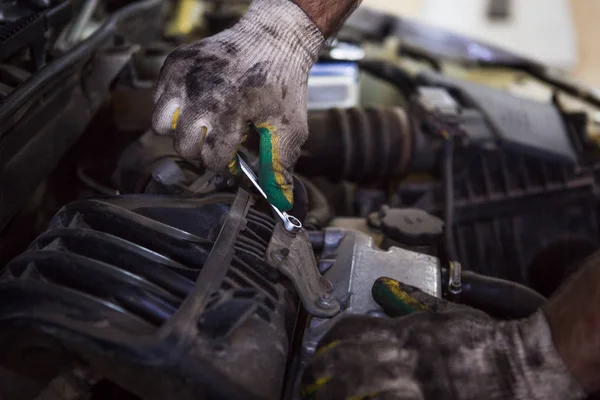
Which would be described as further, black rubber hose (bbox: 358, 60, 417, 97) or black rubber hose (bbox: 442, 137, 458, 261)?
black rubber hose (bbox: 358, 60, 417, 97)

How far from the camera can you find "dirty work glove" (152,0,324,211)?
0.87 m

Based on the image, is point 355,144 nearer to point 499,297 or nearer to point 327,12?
point 327,12

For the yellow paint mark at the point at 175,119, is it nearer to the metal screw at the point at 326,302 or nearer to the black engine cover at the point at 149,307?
the black engine cover at the point at 149,307

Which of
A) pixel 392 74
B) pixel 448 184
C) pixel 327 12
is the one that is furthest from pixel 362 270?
pixel 392 74

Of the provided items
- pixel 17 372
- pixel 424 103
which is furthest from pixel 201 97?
pixel 424 103

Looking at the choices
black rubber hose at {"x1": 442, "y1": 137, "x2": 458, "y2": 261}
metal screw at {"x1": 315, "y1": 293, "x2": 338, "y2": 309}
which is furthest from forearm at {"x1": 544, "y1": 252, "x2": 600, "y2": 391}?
black rubber hose at {"x1": 442, "y1": 137, "x2": 458, "y2": 261}

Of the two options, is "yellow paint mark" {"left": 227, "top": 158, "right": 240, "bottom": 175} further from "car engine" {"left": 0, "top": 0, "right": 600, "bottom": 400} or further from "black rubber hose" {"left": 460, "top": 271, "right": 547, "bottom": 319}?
"black rubber hose" {"left": 460, "top": 271, "right": 547, "bottom": 319}

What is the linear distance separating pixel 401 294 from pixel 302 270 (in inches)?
6.0

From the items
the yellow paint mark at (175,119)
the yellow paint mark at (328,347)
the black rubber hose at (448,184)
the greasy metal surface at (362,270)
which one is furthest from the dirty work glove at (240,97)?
the black rubber hose at (448,184)

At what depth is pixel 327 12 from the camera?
39.8 inches

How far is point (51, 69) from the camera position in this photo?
100 cm

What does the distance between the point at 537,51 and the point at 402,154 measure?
2.68 meters

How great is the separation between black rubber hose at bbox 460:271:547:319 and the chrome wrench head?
339 mm

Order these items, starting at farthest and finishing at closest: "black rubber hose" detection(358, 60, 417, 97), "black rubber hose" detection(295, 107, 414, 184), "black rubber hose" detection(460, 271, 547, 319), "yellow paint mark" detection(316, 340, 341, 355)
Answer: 1. "black rubber hose" detection(358, 60, 417, 97)
2. "black rubber hose" detection(295, 107, 414, 184)
3. "black rubber hose" detection(460, 271, 547, 319)
4. "yellow paint mark" detection(316, 340, 341, 355)
